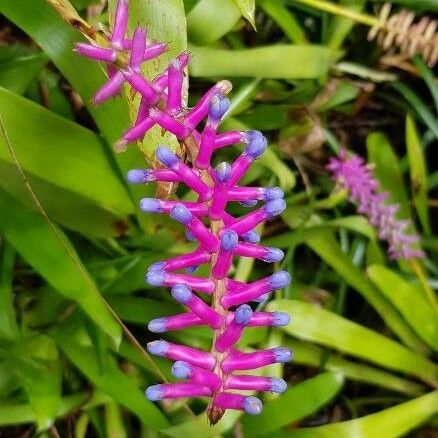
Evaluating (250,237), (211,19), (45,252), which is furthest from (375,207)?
(250,237)

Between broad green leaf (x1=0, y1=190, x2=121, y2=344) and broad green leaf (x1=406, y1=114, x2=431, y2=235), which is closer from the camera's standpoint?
broad green leaf (x1=0, y1=190, x2=121, y2=344)

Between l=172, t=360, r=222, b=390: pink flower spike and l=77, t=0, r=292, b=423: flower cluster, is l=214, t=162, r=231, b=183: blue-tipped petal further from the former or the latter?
l=172, t=360, r=222, b=390: pink flower spike

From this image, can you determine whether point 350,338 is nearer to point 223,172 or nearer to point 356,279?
point 356,279

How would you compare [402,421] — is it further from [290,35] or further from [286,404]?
[290,35]

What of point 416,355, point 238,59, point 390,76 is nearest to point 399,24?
point 390,76

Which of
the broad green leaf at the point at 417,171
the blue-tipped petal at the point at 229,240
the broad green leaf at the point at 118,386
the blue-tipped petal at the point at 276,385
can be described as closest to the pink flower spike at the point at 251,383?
the blue-tipped petal at the point at 276,385

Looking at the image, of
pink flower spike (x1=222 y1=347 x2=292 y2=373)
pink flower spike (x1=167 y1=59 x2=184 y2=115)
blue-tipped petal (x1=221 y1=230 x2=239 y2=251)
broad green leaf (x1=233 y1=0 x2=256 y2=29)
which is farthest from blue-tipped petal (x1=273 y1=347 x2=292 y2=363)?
broad green leaf (x1=233 y1=0 x2=256 y2=29)
